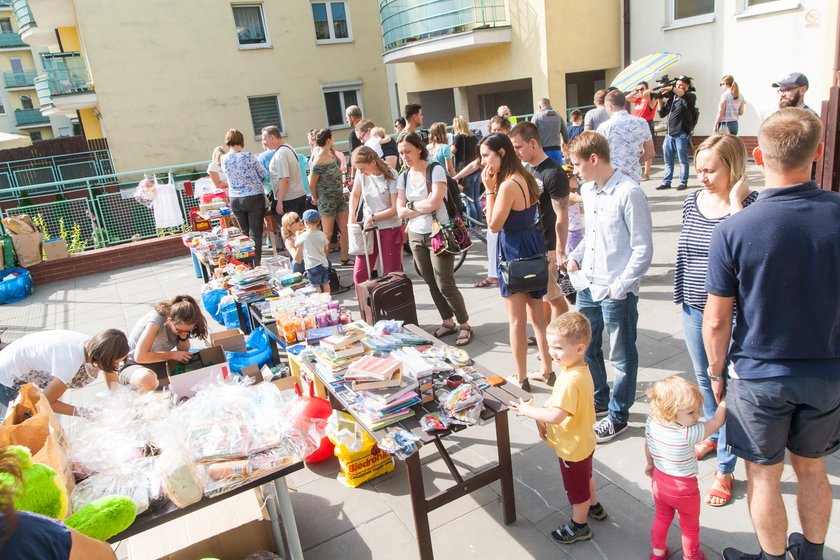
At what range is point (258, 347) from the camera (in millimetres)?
5059

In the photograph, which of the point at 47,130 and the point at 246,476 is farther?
the point at 47,130

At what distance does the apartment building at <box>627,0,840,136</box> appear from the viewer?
1030 centimetres

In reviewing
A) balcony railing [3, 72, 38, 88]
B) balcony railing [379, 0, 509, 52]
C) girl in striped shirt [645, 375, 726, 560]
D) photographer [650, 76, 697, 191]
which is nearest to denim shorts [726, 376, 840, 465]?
girl in striped shirt [645, 375, 726, 560]

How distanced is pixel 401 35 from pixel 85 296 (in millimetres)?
10889

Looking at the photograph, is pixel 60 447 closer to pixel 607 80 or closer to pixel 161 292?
pixel 161 292

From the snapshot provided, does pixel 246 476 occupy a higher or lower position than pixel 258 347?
higher

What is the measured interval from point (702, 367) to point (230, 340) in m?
3.66

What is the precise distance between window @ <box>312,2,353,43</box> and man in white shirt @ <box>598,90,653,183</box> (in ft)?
51.2

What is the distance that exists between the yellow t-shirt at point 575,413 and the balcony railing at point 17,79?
184 feet

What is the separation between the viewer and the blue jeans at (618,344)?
10.8ft

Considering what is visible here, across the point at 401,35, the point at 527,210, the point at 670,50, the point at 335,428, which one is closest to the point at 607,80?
the point at 670,50

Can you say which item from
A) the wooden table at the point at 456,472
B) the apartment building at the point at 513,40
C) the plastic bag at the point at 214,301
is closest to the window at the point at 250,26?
the apartment building at the point at 513,40

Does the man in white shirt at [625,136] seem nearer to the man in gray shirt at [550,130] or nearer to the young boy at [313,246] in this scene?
the man in gray shirt at [550,130]

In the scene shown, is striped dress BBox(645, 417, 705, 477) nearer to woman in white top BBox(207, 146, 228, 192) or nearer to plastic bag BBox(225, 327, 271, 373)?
plastic bag BBox(225, 327, 271, 373)
